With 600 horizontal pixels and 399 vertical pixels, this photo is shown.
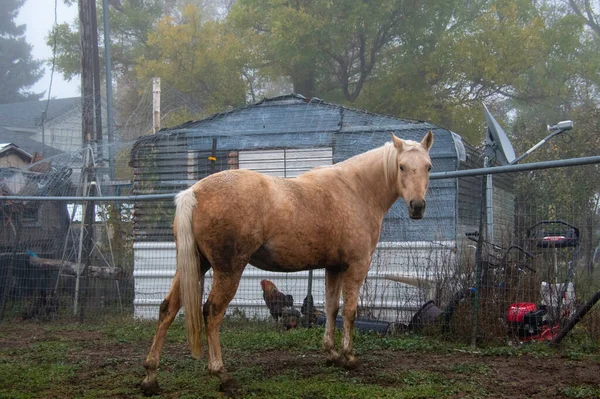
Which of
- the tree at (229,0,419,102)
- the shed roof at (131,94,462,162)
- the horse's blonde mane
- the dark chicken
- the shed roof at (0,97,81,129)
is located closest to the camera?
the horse's blonde mane

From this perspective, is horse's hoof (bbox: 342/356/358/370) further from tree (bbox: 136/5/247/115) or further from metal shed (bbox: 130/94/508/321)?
tree (bbox: 136/5/247/115)

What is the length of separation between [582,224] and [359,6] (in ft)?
46.3

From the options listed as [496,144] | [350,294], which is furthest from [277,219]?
[496,144]

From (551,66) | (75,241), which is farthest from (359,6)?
(75,241)

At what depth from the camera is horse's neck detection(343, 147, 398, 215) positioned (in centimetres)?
557

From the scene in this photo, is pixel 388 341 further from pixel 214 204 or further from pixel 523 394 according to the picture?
pixel 214 204

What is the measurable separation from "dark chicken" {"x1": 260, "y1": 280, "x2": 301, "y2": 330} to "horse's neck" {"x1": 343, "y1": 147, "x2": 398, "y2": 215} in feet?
8.13

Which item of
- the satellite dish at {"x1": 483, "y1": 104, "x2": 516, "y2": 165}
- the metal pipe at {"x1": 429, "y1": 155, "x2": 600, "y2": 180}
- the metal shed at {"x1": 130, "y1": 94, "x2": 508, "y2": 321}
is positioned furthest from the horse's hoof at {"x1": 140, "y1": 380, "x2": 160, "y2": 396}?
the satellite dish at {"x1": 483, "y1": 104, "x2": 516, "y2": 165}

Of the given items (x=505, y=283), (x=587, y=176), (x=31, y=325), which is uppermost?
(x=587, y=176)

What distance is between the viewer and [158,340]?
4.52 m

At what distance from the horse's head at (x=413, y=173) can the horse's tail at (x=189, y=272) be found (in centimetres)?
181

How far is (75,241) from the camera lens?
9.91m

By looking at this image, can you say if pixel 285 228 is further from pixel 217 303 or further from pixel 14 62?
pixel 14 62

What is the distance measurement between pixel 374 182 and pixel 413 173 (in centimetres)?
57
